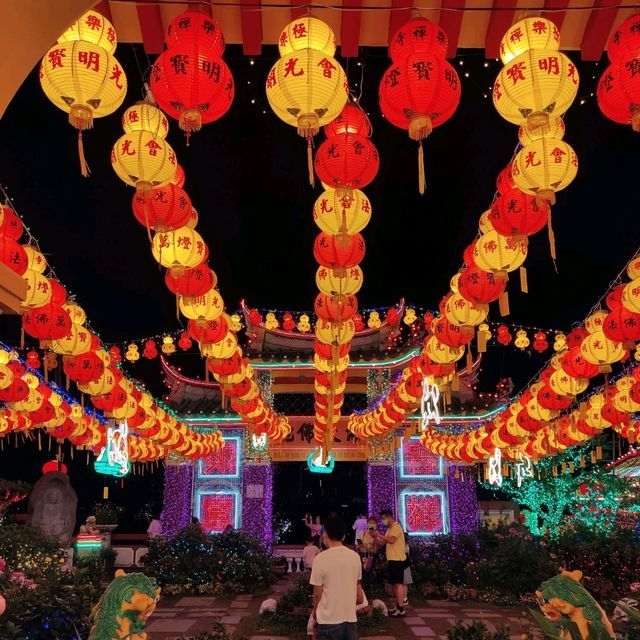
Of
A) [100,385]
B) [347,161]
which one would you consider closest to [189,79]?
[347,161]

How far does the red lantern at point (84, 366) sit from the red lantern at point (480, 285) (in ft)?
14.2

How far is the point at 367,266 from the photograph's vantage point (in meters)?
15.9

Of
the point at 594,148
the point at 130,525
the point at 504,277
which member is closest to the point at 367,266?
the point at 594,148

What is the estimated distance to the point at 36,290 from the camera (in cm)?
627

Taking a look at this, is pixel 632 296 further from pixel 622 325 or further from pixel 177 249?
pixel 177 249

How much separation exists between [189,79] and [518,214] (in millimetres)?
2580

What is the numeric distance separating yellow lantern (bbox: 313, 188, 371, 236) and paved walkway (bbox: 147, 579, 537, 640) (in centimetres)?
503

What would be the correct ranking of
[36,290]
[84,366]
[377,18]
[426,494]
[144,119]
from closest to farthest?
[377,18]
[144,119]
[36,290]
[84,366]
[426,494]

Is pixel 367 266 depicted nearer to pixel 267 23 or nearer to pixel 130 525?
pixel 267 23

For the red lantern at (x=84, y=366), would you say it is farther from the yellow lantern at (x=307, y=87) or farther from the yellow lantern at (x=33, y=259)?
the yellow lantern at (x=307, y=87)

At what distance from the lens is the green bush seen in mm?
12148

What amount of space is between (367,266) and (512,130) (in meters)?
6.26

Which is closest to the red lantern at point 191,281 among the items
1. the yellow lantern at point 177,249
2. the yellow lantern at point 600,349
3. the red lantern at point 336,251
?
the yellow lantern at point 177,249

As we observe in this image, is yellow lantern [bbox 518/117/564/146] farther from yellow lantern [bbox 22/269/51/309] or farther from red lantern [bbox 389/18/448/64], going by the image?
yellow lantern [bbox 22/269/51/309]
